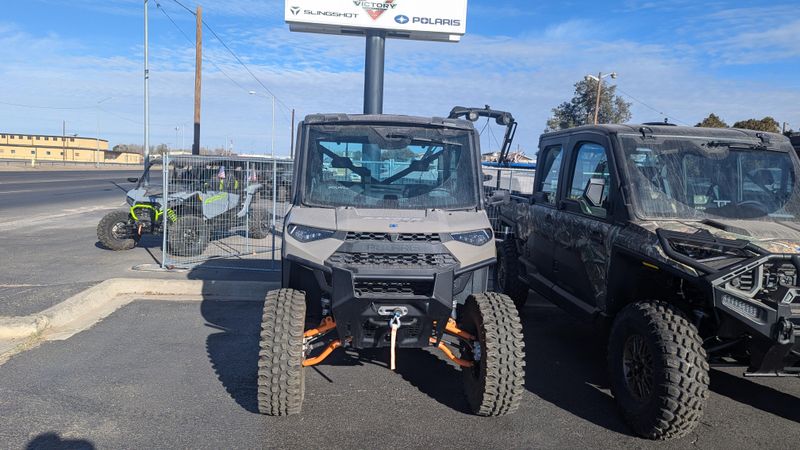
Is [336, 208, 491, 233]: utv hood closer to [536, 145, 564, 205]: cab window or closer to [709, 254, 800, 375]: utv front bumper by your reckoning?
[709, 254, 800, 375]: utv front bumper

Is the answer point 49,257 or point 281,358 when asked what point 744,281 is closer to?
point 281,358

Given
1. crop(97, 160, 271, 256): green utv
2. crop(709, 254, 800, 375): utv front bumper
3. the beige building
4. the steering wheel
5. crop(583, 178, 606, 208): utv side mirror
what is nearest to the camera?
crop(709, 254, 800, 375): utv front bumper

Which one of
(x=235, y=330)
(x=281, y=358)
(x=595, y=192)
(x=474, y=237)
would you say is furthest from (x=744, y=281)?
(x=235, y=330)

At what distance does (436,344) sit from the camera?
15.2 ft

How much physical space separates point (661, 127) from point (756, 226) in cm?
135

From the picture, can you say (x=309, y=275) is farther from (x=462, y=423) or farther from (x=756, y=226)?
(x=756, y=226)

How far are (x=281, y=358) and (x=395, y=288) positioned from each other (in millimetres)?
926

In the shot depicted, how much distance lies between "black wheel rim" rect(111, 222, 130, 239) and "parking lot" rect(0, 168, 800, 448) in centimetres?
427

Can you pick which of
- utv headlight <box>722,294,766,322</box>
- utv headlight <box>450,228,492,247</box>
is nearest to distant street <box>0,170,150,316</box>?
utv headlight <box>450,228,492,247</box>

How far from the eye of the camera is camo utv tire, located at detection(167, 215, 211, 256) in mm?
10195

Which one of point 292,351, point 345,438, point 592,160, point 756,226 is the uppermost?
point 592,160

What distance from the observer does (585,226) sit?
5695 millimetres

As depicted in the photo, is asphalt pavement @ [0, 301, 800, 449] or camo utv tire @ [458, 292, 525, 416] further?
camo utv tire @ [458, 292, 525, 416]

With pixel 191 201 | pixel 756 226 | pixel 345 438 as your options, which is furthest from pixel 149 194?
pixel 756 226
